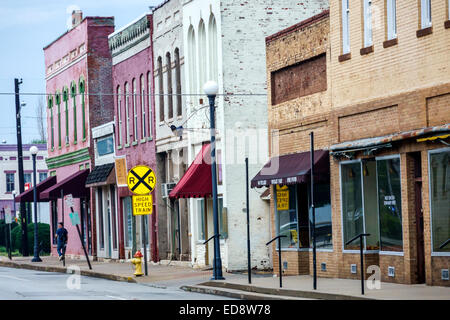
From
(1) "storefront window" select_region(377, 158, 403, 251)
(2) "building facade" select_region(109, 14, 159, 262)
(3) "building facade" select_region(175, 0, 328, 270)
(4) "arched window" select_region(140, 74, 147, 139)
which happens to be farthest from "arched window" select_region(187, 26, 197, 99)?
(1) "storefront window" select_region(377, 158, 403, 251)

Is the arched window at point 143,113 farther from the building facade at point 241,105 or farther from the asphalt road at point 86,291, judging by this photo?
the asphalt road at point 86,291

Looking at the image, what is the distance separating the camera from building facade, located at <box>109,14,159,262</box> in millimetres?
39344

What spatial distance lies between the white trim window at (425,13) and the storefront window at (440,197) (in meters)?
2.76

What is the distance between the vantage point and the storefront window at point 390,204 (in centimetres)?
2277

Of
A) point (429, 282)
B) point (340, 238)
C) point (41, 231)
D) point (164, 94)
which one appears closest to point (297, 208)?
point (340, 238)

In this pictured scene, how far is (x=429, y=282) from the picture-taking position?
70.3ft

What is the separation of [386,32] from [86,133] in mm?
26087

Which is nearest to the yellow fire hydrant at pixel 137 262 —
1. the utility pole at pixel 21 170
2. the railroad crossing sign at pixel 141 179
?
the railroad crossing sign at pixel 141 179

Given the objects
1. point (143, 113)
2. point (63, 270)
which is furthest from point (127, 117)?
point (63, 270)

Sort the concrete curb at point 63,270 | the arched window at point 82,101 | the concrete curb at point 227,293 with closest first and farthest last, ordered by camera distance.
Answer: the concrete curb at point 227,293 < the concrete curb at point 63,270 < the arched window at point 82,101

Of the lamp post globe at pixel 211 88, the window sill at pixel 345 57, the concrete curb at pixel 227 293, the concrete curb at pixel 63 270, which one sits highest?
the window sill at pixel 345 57

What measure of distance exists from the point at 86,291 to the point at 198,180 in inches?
361

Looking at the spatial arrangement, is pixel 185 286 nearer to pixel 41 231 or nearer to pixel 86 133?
pixel 86 133

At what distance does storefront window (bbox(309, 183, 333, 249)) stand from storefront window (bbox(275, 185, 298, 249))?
0.90 meters
